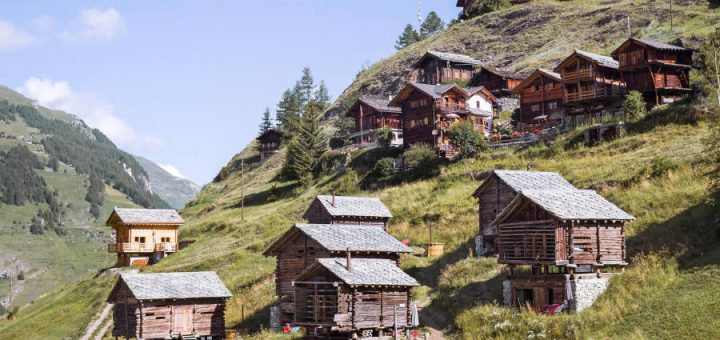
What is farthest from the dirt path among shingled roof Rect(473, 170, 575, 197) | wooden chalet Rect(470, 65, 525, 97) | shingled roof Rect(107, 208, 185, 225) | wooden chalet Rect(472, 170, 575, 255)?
wooden chalet Rect(470, 65, 525, 97)

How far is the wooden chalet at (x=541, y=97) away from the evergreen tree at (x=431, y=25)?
98.3 meters

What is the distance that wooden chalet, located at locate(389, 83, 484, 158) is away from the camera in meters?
92.1

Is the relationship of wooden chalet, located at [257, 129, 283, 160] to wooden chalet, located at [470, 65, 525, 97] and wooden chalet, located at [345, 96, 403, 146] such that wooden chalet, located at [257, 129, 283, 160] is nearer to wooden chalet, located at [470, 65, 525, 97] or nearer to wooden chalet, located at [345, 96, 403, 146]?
wooden chalet, located at [345, 96, 403, 146]

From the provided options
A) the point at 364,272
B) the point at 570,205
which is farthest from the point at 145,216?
the point at 570,205

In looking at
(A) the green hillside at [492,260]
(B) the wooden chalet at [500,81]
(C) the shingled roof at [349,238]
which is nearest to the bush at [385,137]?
(A) the green hillside at [492,260]

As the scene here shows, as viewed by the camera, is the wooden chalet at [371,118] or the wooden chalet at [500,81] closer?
the wooden chalet at [371,118]

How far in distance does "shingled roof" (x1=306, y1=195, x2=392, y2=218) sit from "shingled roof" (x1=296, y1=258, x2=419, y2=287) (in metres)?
13.2

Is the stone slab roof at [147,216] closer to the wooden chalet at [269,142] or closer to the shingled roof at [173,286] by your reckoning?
the shingled roof at [173,286]

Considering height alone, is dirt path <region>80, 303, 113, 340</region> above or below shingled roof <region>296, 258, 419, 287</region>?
below

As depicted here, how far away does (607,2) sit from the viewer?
505ft

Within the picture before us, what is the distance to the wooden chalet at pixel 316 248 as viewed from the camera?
5025 centimetres

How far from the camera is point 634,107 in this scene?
252 feet

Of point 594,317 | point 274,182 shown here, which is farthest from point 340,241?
point 274,182

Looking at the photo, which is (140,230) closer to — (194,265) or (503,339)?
(194,265)
